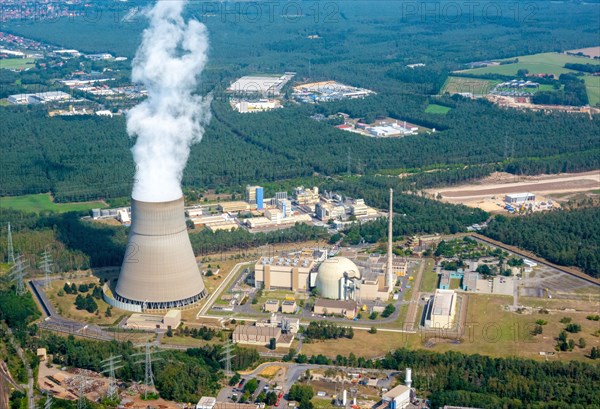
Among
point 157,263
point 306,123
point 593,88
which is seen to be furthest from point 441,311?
Result: point 593,88

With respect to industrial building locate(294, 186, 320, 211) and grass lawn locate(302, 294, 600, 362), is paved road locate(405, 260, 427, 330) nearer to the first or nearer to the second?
grass lawn locate(302, 294, 600, 362)

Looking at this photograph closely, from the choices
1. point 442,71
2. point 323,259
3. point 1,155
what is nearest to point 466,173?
point 323,259

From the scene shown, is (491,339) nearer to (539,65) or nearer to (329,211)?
(329,211)

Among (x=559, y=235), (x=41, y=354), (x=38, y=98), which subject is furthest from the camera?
(x=38, y=98)

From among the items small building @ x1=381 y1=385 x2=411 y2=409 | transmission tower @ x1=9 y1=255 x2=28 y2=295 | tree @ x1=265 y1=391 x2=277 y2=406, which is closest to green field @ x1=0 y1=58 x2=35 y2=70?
transmission tower @ x1=9 y1=255 x2=28 y2=295

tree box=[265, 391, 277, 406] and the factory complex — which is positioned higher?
the factory complex

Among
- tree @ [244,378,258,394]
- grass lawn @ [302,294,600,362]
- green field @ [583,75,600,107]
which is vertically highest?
green field @ [583,75,600,107]

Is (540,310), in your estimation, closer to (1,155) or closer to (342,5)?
(1,155)
